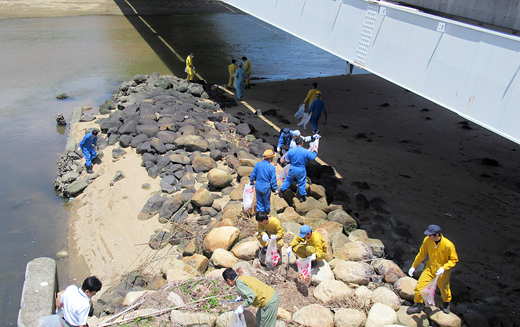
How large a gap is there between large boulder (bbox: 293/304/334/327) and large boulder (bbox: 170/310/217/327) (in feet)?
3.85

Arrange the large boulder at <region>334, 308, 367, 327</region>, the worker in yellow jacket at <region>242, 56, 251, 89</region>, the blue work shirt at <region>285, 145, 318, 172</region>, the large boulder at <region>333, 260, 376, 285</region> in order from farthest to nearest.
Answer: the worker in yellow jacket at <region>242, 56, 251, 89</region> < the blue work shirt at <region>285, 145, 318, 172</region> < the large boulder at <region>333, 260, 376, 285</region> < the large boulder at <region>334, 308, 367, 327</region>

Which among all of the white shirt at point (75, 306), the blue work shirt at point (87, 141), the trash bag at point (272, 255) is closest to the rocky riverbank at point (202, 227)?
the trash bag at point (272, 255)

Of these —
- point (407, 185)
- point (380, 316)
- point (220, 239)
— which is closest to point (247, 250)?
point (220, 239)

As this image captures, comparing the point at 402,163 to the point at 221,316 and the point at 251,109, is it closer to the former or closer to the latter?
the point at 251,109

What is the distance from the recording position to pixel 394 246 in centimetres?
783

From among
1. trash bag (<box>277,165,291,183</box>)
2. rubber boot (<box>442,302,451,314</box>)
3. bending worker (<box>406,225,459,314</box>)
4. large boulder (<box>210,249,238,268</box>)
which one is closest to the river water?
large boulder (<box>210,249,238,268</box>)

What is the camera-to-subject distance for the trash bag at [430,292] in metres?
5.88

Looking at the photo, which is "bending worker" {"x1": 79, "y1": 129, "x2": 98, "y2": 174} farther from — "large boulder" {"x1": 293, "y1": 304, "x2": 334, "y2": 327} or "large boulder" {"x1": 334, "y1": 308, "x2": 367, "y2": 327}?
"large boulder" {"x1": 334, "y1": 308, "x2": 367, "y2": 327}

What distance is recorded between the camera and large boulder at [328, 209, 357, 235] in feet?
27.4

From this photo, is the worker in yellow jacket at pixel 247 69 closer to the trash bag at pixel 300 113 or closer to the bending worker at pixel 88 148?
the trash bag at pixel 300 113

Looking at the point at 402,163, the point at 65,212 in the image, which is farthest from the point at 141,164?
the point at 402,163

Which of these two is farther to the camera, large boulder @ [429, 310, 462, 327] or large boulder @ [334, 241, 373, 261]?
large boulder @ [334, 241, 373, 261]

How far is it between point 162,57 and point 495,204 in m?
16.6

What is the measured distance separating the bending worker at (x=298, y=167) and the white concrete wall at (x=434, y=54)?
7.25 feet
